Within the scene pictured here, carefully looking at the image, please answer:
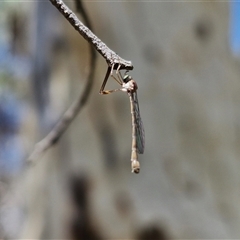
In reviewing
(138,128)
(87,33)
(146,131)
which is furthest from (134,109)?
(146,131)

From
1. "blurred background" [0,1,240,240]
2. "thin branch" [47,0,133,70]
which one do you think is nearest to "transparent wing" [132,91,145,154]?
"thin branch" [47,0,133,70]

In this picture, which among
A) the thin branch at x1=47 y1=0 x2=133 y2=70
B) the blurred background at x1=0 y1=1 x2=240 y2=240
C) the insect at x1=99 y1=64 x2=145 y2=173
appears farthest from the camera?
the blurred background at x1=0 y1=1 x2=240 y2=240

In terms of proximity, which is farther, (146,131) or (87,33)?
(146,131)

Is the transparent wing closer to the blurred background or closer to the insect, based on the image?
the insect

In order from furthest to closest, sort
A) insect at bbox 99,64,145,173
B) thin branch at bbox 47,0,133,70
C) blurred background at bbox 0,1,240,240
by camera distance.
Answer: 1. blurred background at bbox 0,1,240,240
2. insect at bbox 99,64,145,173
3. thin branch at bbox 47,0,133,70

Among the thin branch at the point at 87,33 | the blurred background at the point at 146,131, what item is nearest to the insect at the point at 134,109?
the thin branch at the point at 87,33

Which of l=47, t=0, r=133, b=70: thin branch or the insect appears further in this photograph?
the insect

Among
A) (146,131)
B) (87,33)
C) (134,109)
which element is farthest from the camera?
(146,131)

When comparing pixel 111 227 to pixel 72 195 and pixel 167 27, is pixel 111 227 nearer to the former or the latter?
pixel 72 195

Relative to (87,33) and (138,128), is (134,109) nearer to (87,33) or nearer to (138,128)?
(138,128)
